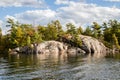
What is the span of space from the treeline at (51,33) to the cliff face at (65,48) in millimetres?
3456

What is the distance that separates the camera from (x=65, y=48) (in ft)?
502

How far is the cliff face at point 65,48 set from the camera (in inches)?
5773

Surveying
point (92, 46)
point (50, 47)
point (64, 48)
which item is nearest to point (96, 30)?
point (92, 46)

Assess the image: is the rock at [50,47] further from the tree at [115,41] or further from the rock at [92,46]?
the tree at [115,41]

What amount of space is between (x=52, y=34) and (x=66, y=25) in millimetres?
11586

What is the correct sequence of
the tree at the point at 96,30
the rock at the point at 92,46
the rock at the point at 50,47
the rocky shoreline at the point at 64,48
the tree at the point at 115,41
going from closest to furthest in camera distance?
the rock at the point at 50,47
the rocky shoreline at the point at 64,48
the rock at the point at 92,46
the tree at the point at 115,41
the tree at the point at 96,30

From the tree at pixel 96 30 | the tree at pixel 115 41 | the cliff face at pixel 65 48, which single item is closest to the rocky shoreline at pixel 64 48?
the cliff face at pixel 65 48

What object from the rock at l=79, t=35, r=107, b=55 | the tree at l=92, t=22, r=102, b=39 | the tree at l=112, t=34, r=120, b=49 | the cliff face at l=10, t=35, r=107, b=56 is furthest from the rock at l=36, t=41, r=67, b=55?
the tree at l=112, t=34, r=120, b=49

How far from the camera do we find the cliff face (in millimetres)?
146625

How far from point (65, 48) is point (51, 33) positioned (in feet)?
46.1

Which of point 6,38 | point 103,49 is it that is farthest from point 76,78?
point 6,38

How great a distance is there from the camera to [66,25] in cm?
16775

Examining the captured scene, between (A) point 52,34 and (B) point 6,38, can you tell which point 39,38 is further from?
(B) point 6,38

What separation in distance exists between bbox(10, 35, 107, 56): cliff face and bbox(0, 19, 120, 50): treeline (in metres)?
3.46
